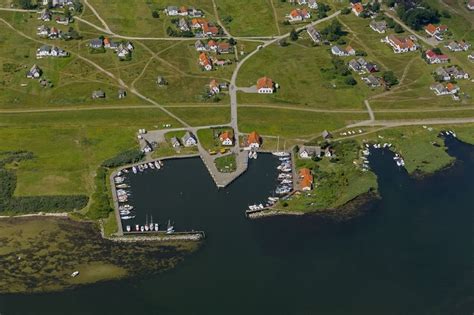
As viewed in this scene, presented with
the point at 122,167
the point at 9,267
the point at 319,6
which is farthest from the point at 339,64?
the point at 9,267

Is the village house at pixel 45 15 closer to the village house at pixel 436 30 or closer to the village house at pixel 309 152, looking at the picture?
the village house at pixel 309 152

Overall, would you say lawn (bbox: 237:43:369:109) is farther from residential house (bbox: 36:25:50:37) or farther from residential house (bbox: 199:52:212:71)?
residential house (bbox: 36:25:50:37)

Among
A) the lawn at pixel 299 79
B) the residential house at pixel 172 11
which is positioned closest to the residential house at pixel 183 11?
the residential house at pixel 172 11

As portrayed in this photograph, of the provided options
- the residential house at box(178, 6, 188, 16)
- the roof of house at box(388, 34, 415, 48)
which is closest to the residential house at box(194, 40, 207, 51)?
the residential house at box(178, 6, 188, 16)

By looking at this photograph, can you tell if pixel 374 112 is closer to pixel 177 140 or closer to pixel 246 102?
pixel 246 102

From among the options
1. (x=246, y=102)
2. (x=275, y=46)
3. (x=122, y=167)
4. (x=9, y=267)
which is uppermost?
(x=275, y=46)

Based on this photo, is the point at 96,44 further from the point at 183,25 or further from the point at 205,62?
the point at 205,62
